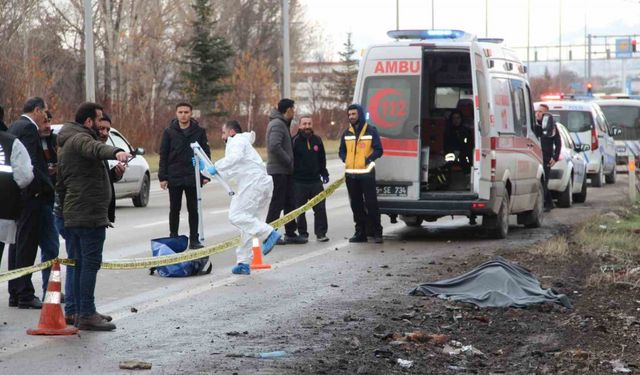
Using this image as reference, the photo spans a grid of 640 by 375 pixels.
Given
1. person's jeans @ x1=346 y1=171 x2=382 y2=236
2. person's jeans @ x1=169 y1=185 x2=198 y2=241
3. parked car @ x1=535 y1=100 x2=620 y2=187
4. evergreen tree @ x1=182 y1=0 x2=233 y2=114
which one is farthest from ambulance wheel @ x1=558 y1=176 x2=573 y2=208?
evergreen tree @ x1=182 y1=0 x2=233 y2=114

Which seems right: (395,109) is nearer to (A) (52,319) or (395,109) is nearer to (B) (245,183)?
(B) (245,183)

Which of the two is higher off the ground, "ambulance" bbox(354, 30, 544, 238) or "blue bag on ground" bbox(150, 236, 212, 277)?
"ambulance" bbox(354, 30, 544, 238)

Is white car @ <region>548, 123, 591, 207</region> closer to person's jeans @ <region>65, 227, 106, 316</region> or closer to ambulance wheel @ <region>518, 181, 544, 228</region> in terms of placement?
ambulance wheel @ <region>518, 181, 544, 228</region>

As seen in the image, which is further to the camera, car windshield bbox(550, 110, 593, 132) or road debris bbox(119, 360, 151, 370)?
car windshield bbox(550, 110, 593, 132)

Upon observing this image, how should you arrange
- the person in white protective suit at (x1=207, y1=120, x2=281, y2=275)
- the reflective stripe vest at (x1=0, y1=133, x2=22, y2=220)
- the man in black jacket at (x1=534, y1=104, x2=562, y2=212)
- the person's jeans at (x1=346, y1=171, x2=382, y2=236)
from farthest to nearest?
the man in black jacket at (x1=534, y1=104, x2=562, y2=212) → the person's jeans at (x1=346, y1=171, x2=382, y2=236) → the person in white protective suit at (x1=207, y1=120, x2=281, y2=275) → the reflective stripe vest at (x1=0, y1=133, x2=22, y2=220)

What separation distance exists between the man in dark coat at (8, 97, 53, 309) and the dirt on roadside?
2.56 m

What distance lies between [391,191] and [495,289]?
18.2 feet

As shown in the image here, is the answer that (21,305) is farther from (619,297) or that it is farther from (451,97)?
(451,97)

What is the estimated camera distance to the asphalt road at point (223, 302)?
8.62 meters

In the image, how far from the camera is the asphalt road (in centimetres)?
862

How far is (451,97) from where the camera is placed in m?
18.7

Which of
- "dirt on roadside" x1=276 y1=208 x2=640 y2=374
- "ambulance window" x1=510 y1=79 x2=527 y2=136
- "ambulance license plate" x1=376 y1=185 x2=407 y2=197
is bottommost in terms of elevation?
"dirt on roadside" x1=276 y1=208 x2=640 y2=374

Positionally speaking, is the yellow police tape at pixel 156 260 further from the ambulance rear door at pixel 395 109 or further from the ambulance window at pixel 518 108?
the ambulance window at pixel 518 108

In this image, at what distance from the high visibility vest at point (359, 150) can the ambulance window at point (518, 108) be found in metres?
2.57
